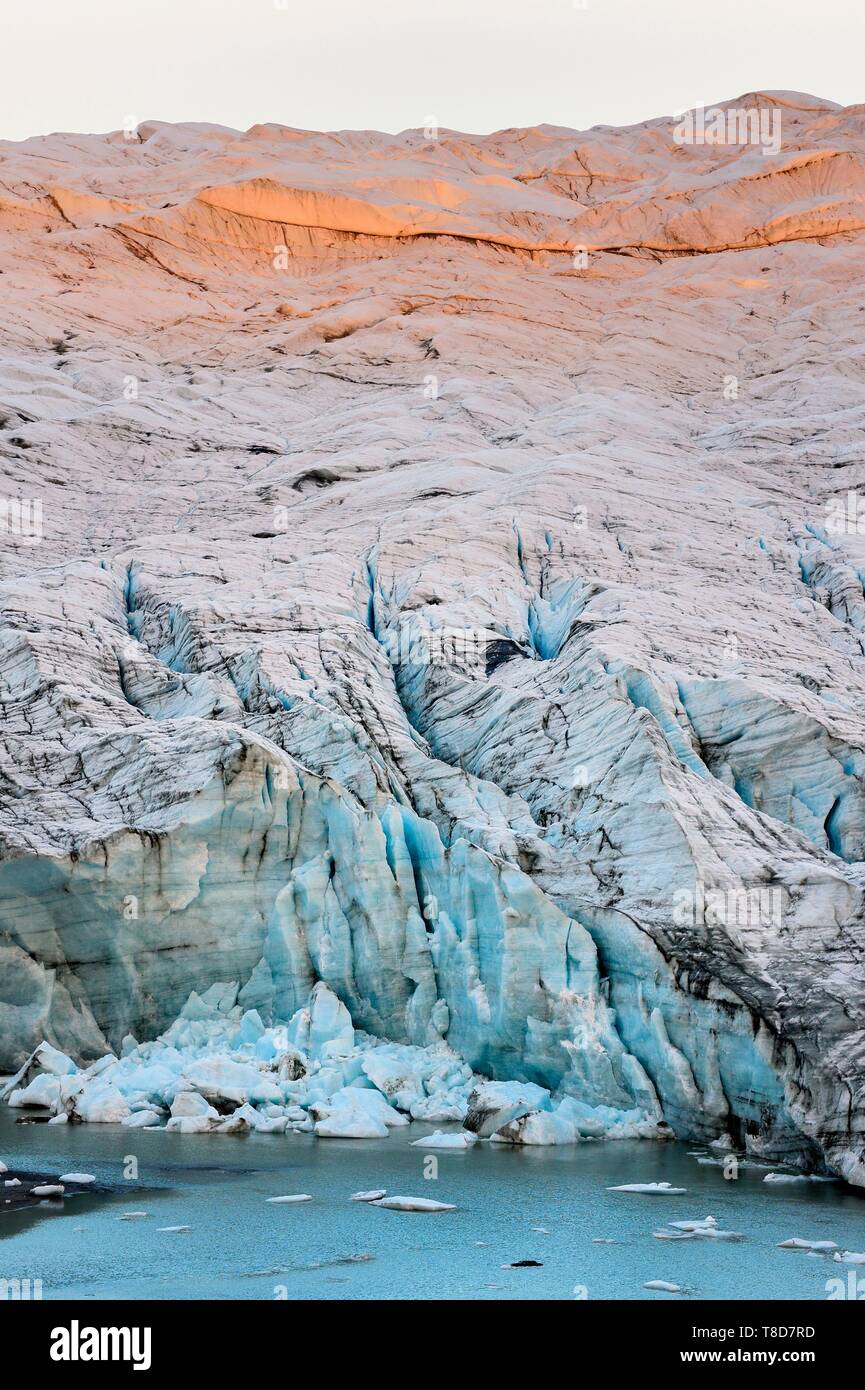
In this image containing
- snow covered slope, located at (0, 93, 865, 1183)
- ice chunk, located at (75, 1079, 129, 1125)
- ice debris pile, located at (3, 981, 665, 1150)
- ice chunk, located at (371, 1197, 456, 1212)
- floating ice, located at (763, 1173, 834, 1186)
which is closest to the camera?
ice chunk, located at (371, 1197, 456, 1212)

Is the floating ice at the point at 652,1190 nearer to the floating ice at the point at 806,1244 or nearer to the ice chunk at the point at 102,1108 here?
the floating ice at the point at 806,1244

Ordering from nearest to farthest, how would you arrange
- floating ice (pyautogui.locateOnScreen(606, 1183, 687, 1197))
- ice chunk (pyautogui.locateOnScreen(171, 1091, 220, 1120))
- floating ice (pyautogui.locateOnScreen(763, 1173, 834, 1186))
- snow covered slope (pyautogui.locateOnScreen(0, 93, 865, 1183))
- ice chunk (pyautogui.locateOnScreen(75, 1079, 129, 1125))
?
floating ice (pyautogui.locateOnScreen(606, 1183, 687, 1197)), floating ice (pyautogui.locateOnScreen(763, 1173, 834, 1186)), ice chunk (pyautogui.locateOnScreen(171, 1091, 220, 1120)), ice chunk (pyautogui.locateOnScreen(75, 1079, 129, 1125)), snow covered slope (pyautogui.locateOnScreen(0, 93, 865, 1183))

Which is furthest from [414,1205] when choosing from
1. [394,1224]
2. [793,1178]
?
[793,1178]

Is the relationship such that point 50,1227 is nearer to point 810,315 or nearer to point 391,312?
point 391,312

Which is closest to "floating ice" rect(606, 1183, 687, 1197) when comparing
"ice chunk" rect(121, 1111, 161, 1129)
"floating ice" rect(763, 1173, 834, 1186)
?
"floating ice" rect(763, 1173, 834, 1186)

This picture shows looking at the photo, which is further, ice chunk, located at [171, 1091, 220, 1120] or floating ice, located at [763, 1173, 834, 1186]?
ice chunk, located at [171, 1091, 220, 1120]

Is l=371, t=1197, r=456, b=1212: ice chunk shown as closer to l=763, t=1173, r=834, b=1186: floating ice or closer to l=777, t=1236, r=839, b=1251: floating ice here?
l=777, t=1236, r=839, b=1251: floating ice

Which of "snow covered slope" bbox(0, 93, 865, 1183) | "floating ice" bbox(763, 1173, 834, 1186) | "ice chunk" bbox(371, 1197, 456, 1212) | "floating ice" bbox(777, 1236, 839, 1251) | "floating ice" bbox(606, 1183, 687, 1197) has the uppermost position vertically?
"snow covered slope" bbox(0, 93, 865, 1183)
